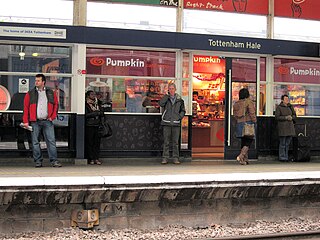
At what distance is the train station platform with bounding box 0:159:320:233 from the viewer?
7.84 m

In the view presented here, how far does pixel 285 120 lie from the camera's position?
13039 millimetres

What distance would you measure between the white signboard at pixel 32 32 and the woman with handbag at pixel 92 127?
4.64 ft

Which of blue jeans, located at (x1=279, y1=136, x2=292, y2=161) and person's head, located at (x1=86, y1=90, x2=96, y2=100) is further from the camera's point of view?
blue jeans, located at (x1=279, y1=136, x2=292, y2=161)

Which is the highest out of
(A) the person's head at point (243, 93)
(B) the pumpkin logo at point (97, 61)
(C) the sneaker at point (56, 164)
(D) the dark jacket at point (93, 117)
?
(B) the pumpkin logo at point (97, 61)

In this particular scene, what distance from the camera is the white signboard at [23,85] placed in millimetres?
11727

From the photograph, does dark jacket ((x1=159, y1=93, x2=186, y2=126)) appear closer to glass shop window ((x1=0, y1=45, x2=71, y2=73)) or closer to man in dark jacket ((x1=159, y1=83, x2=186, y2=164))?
man in dark jacket ((x1=159, y1=83, x2=186, y2=164))

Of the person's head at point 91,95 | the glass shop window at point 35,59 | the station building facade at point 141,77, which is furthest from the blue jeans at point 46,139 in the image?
the glass shop window at point 35,59

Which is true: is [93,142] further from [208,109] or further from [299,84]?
[299,84]

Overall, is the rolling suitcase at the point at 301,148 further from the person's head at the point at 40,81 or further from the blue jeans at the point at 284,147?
the person's head at the point at 40,81

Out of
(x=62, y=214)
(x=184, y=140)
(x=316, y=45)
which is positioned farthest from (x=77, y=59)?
(x=316, y=45)

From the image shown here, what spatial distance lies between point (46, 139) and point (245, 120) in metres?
4.37

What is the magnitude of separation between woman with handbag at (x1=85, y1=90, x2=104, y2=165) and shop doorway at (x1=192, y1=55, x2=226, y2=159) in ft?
10.5

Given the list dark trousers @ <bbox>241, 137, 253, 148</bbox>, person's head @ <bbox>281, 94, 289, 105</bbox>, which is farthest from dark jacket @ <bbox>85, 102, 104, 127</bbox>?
person's head @ <bbox>281, 94, 289, 105</bbox>

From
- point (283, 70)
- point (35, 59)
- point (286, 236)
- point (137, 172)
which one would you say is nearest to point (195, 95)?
point (283, 70)
